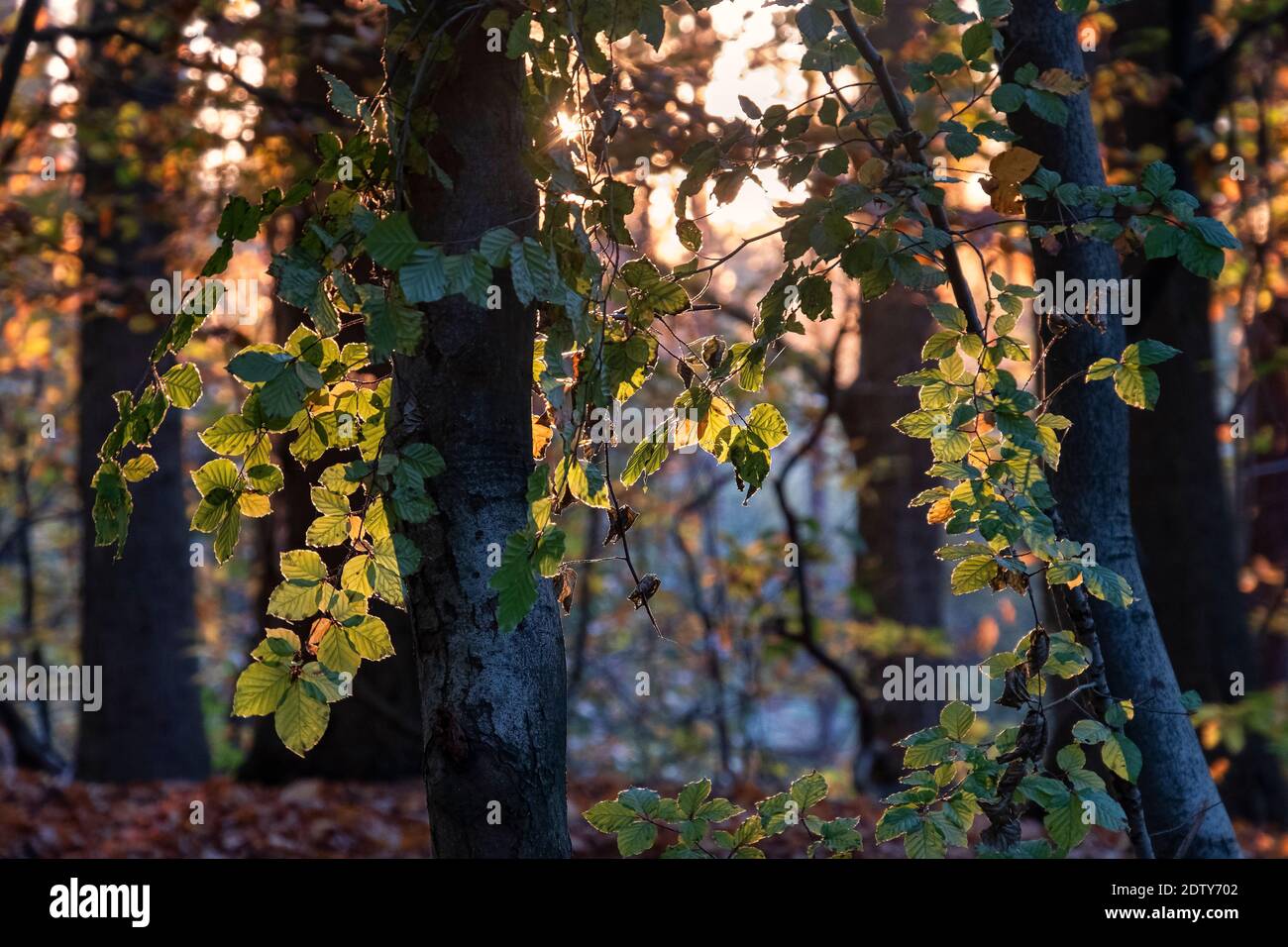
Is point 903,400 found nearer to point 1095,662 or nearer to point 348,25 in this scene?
point 348,25

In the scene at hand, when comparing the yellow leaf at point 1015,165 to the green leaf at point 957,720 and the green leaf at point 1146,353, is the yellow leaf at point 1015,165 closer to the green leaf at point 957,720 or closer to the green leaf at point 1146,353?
the green leaf at point 1146,353

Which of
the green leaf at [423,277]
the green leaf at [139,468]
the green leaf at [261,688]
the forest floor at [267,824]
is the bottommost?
the forest floor at [267,824]

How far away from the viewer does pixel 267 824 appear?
5.62 meters

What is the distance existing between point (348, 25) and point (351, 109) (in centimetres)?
427

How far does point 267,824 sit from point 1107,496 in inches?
176

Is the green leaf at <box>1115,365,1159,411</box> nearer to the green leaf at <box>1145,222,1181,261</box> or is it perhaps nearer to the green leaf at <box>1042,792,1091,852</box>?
the green leaf at <box>1145,222,1181,261</box>

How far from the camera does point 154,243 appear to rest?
1003 centimetres

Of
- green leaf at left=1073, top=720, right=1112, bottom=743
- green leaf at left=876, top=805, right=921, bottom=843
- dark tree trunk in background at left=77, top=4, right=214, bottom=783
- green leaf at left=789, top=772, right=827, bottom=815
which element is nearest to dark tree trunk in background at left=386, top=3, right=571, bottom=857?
green leaf at left=789, top=772, right=827, bottom=815

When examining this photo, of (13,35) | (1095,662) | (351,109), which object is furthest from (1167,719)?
(13,35)

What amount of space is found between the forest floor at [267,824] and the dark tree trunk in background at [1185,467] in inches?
45.1

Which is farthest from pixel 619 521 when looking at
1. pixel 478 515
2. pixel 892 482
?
pixel 892 482

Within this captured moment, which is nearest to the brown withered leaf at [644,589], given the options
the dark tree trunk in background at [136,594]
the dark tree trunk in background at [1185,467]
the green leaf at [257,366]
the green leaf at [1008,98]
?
the green leaf at [257,366]

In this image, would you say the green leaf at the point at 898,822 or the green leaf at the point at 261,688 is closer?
the green leaf at the point at 261,688

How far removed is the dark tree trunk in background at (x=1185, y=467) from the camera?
6555 mm
